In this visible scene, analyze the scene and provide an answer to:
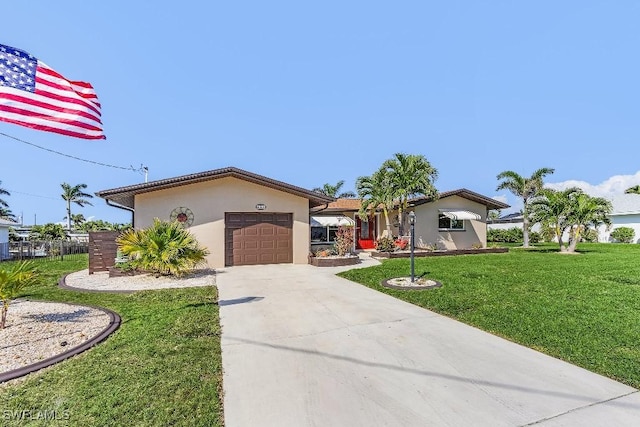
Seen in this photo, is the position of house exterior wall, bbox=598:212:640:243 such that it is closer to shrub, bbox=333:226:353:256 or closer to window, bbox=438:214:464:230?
window, bbox=438:214:464:230

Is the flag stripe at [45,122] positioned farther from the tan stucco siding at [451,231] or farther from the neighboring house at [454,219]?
the tan stucco siding at [451,231]

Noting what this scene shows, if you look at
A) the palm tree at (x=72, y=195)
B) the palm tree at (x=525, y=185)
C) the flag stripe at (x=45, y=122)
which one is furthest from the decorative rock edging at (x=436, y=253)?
the palm tree at (x=72, y=195)

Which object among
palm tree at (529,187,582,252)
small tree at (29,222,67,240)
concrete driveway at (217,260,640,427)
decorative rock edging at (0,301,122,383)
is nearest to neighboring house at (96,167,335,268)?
decorative rock edging at (0,301,122,383)

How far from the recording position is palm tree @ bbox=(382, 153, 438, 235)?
17812mm

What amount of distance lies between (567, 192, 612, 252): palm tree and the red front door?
39.2 ft

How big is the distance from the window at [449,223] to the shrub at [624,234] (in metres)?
17.6

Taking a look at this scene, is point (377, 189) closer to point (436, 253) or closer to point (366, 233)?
point (436, 253)

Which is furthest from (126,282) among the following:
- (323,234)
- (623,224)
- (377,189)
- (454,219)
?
(623,224)

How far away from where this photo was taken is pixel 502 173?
76.2 ft

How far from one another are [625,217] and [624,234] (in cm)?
222

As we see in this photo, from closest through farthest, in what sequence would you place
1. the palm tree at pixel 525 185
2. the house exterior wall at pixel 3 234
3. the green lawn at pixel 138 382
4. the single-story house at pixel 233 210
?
the green lawn at pixel 138 382
the single-story house at pixel 233 210
the palm tree at pixel 525 185
the house exterior wall at pixel 3 234

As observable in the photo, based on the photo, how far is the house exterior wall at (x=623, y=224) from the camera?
2758 cm

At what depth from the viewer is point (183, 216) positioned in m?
13.5

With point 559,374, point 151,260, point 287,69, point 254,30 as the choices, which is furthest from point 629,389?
point 287,69
